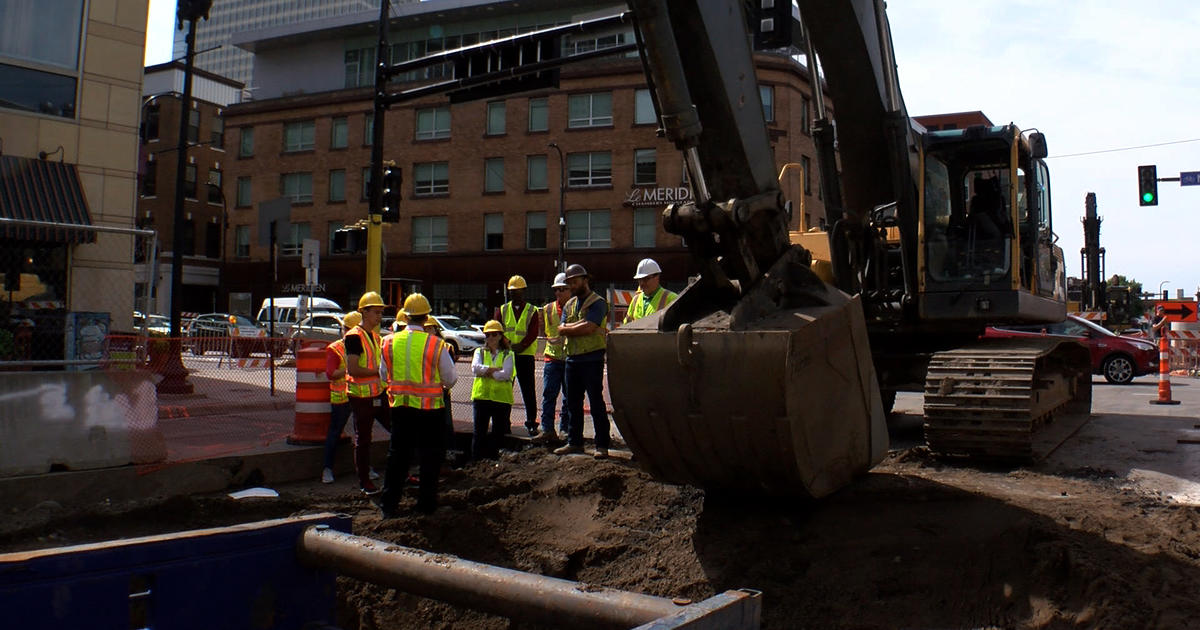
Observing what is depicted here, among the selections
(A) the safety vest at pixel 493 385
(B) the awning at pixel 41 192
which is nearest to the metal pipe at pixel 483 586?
(A) the safety vest at pixel 493 385

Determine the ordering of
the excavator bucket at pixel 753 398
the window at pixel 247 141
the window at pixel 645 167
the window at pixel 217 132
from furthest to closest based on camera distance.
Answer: the window at pixel 217 132 < the window at pixel 247 141 < the window at pixel 645 167 < the excavator bucket at pixel 753 398

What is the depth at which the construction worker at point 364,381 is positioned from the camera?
319 inches

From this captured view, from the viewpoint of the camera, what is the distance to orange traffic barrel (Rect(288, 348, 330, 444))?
30.7 ft

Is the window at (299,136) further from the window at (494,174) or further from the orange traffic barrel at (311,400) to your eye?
the orange traffic barrel at (311,400)

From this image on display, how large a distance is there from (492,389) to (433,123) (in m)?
38.0

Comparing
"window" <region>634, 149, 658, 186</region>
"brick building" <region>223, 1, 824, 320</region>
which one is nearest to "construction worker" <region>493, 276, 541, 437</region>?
"brick building" <region>223, 1, 824, 320</region>

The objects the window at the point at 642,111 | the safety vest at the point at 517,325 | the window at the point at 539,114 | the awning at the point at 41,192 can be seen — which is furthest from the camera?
the window at the point at 539,114

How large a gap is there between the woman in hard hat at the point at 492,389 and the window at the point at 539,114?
113 ft

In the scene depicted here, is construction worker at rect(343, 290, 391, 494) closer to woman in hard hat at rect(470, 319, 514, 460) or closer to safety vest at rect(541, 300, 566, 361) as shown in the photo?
woman in hard hat at rect(470, 319, 514, 460)

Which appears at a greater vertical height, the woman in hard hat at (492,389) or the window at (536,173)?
the window at (536,173)

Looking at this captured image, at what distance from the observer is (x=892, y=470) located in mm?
7617

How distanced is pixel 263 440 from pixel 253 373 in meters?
2.82

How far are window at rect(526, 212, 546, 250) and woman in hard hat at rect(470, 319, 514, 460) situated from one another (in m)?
33.5

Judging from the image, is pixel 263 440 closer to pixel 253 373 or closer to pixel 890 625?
pixel 253 373
